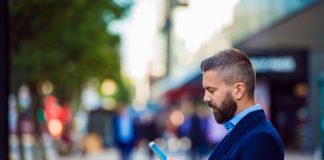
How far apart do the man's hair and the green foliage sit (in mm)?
12210

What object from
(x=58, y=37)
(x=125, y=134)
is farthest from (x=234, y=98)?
(x=58, y=37)

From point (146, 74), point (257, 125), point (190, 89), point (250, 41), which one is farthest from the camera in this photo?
point (146, 74)

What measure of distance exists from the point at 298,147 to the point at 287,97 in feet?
11.0

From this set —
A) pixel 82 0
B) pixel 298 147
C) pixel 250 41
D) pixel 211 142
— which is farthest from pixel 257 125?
pixel 298 147

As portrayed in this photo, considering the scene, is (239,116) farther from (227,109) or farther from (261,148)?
(261,148)

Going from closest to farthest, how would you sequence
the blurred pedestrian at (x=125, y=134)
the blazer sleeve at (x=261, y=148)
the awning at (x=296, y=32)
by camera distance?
the blazer sleeve at (x=261, y=148), the blurred pedestrian at (x=125, y=134), the awning at (x=296, y=32)

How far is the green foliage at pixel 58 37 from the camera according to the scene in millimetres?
18469

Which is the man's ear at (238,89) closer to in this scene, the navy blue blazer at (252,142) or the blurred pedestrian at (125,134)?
the navy blue blazer at (252,142)

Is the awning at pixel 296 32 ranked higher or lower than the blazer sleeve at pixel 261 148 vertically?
higher

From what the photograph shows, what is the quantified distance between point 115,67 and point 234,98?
33.8 metres

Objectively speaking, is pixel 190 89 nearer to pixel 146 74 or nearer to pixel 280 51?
pixel 280 51

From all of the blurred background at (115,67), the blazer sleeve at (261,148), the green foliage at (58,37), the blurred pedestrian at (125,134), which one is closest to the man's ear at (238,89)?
the blazer sleeve at (261,148)

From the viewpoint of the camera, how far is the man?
134 inches

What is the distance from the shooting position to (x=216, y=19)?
4025 centimetres
